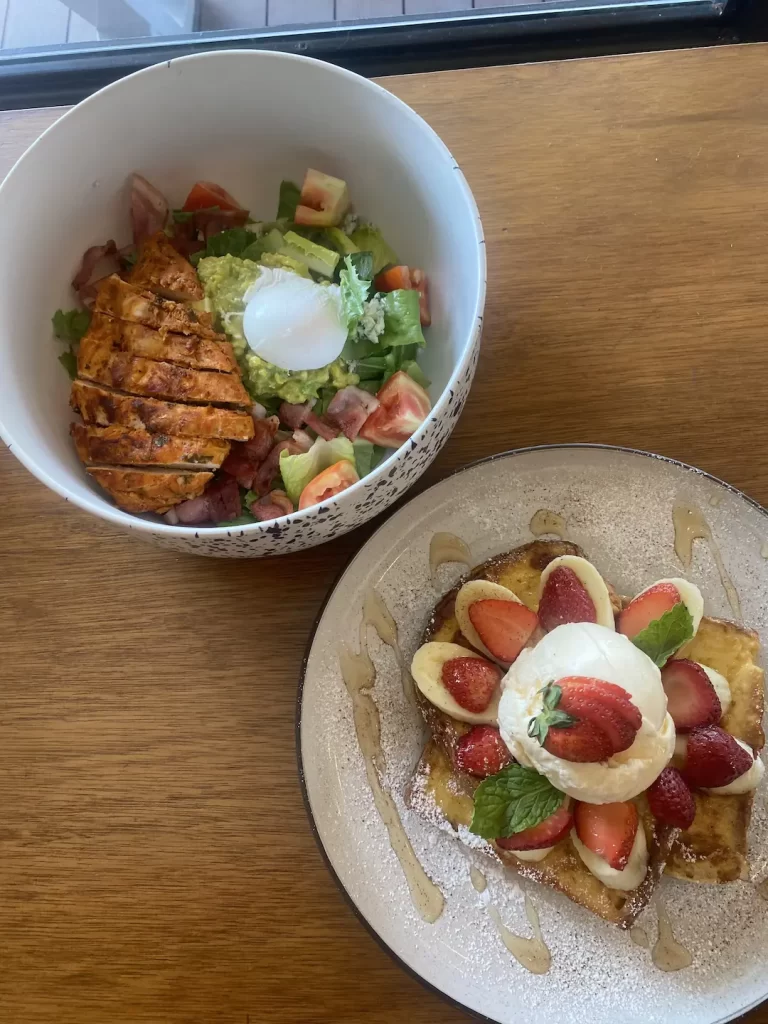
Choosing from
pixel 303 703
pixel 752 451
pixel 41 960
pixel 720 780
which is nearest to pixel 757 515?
pixel 752 451

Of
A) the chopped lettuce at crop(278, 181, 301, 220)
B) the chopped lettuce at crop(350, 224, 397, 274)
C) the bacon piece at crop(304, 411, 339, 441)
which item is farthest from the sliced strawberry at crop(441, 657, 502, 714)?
the chopped lettuce at crop(278, 181, 301, 220)

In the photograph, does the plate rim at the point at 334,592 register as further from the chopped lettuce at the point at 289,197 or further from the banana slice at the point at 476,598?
the chopped lettuce at the point at 289,197

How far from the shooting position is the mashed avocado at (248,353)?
41.8 inches

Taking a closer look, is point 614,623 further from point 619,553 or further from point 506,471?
point 506,471

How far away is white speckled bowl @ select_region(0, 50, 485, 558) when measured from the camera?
0.92m

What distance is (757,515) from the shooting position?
108 cm

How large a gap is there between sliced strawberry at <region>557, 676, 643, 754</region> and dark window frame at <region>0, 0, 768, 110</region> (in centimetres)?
96

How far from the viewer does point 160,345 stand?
104 centimetres

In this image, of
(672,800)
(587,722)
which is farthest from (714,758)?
(587,722)

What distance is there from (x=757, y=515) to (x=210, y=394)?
2.35 ft

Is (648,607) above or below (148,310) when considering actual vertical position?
below

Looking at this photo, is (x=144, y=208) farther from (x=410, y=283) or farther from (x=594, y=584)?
(x=594, y=584)

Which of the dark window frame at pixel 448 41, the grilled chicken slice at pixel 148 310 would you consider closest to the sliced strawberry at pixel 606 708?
the grilled chicken slice at pixel 148 310

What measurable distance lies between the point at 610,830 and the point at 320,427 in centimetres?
61
